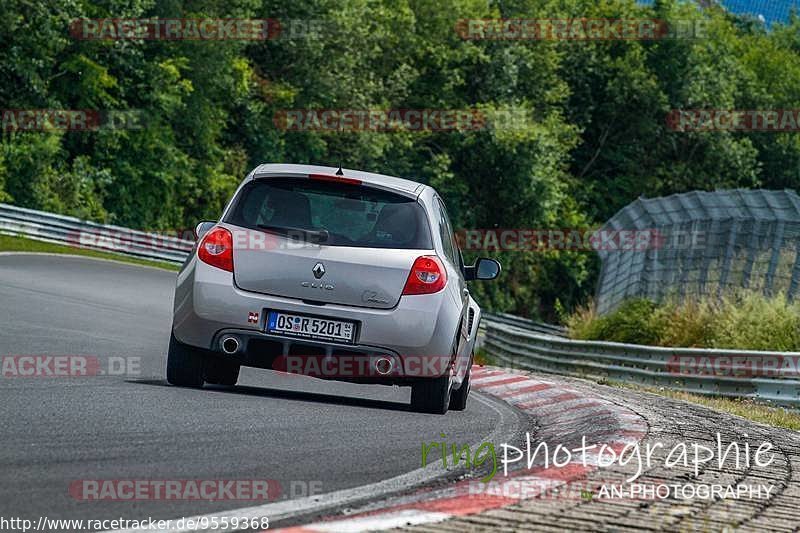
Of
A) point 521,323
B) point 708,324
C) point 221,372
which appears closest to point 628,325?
point 708,324

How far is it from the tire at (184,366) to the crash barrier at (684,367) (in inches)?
337

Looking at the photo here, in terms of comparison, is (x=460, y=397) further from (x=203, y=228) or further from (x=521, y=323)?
(x=521, y=323)

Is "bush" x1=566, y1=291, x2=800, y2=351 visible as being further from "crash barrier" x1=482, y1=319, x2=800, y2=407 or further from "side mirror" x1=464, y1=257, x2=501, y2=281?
"side mirror" x1=464, y1=257, x2=501, y2=281

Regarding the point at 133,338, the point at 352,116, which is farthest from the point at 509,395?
the point at 352,116

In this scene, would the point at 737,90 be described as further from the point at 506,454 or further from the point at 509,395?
the point at 506,454

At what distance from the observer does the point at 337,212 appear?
1015 cm

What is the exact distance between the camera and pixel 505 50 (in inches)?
2640

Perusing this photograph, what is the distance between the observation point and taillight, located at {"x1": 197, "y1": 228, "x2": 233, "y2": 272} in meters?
9.98

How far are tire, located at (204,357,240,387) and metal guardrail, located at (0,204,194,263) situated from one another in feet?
88.4

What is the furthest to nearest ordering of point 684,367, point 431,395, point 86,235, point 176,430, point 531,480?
point 86,235 → point 684,367 → point 431,395 → point 176,430 → point 531,480

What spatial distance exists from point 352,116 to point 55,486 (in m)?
52.9

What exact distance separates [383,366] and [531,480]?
11.6 feet

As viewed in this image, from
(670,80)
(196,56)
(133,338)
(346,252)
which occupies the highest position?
(670,80)

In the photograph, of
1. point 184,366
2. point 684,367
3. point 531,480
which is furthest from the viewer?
point 684,367
